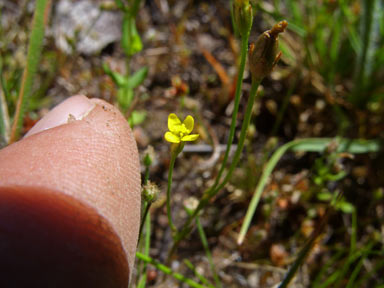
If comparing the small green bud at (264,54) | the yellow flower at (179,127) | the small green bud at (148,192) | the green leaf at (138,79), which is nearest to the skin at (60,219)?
the small green bud at (148,192)

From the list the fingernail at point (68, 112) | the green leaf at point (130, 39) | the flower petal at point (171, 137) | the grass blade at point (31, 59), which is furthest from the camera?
the green leaf at point (130, 39)

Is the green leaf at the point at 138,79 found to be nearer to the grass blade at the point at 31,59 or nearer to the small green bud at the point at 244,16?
the grass blade at the point at 31,59

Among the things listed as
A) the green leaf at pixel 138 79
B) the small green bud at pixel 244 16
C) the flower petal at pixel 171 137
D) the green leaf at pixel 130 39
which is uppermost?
the small green bud at pixel 244 16

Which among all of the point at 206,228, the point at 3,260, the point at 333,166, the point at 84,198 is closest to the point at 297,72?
the point at 333,166

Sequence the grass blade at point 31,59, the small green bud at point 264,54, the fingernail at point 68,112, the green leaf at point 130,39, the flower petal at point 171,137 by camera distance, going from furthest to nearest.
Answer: the green leaf at point 130,39 < the grass blade at point 31,59 < the fingernail at point 68,112 < the flower petal at point 171,137 < the small green bud at point 264,54

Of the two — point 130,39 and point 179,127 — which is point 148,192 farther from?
point 130,39

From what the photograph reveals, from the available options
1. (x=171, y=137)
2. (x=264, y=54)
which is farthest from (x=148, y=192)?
(x=264, y=54)
